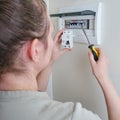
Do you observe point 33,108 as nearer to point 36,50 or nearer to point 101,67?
point 36,50

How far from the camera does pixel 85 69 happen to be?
33.5 inches

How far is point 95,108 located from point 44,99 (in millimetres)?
327

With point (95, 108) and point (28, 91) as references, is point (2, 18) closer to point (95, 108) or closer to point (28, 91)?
point (28, 91)

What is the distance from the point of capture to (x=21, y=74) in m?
0.57

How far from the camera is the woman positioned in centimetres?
51

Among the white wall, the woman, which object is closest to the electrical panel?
the white wall

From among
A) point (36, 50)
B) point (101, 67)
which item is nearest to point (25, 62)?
point (36, 50)

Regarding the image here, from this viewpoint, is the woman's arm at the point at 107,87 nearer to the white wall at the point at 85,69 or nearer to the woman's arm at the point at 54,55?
the white wall at the point at 85,69

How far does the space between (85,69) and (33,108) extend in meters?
0.35

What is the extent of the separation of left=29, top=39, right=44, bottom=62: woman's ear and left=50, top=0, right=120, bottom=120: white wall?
27cm

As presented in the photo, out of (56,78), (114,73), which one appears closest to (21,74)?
(114,73)

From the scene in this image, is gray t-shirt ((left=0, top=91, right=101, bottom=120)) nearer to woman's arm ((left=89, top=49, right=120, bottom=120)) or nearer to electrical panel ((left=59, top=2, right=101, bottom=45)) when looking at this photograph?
woman's arm ((left=89, top=49, right=120, bottom=120))

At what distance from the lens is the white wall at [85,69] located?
2.42 feet

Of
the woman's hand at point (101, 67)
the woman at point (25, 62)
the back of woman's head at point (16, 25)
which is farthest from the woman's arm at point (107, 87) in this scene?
the back of woman's head at point (16, 25)
